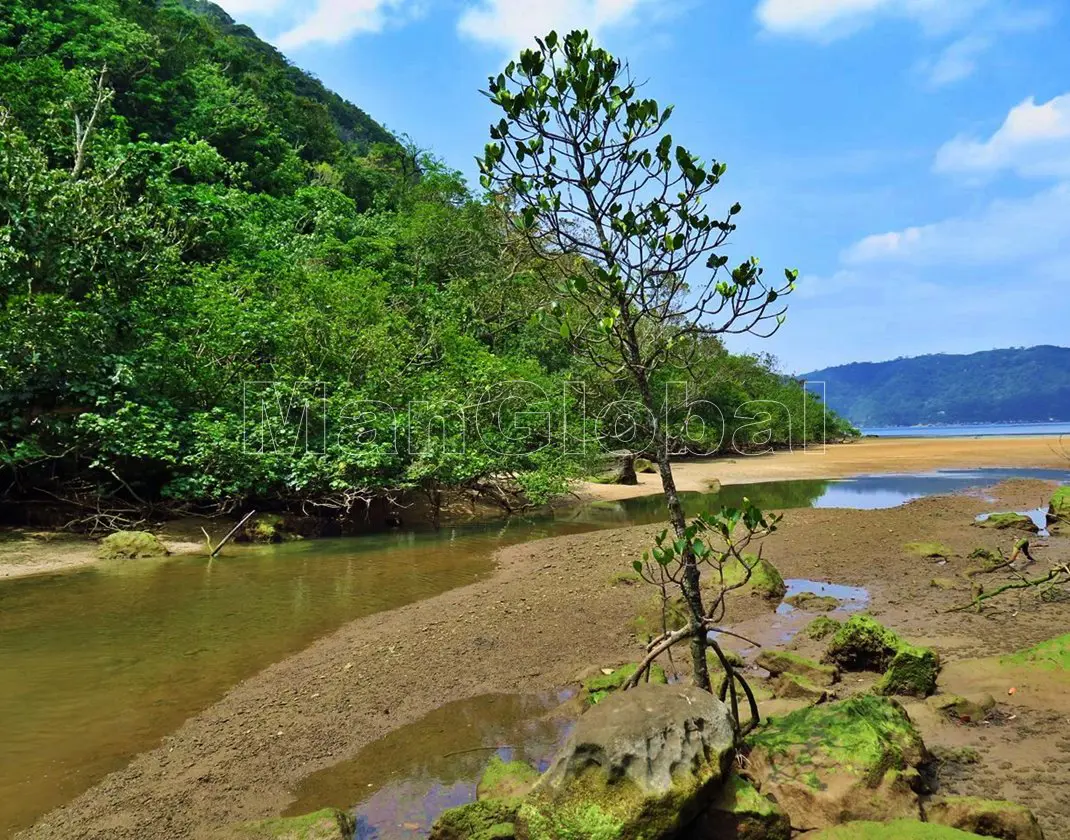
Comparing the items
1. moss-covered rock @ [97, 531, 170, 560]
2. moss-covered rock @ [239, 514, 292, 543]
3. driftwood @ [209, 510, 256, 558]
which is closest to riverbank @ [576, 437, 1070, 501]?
moss-covered rock @ [239, 514, 292, 543]

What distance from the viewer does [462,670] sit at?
773cm

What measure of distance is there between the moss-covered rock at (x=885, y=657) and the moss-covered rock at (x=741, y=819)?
3.04m

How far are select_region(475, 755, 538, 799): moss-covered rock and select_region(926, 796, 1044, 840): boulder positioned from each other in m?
2.70

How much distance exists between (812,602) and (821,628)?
2.03 metres

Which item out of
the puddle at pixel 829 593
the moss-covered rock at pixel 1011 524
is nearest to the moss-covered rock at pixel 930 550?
the puddle at pixel 829 593

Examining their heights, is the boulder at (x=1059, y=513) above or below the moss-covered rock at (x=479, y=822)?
above

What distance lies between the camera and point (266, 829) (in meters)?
4.25

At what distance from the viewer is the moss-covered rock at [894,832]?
336 cm

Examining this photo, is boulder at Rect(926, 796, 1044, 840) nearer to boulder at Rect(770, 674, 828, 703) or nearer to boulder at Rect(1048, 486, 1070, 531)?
boulder at Rect(770, 674, 828, 703)

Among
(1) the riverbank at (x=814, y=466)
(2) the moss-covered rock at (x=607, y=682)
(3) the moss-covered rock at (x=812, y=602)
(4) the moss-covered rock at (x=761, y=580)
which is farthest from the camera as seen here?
(1) the riverbank at (x=814, y=466)

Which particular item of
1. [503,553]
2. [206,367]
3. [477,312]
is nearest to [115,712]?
[503,553]

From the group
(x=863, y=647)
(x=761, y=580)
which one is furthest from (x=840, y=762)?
(x=761, y=580)

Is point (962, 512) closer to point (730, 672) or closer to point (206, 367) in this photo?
point (730, 672)

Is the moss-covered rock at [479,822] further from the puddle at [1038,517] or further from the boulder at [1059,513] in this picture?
the boulder at [1059,513]
